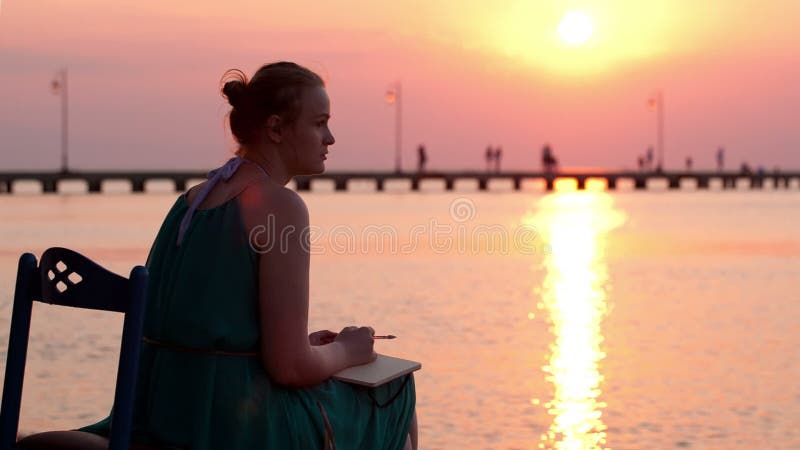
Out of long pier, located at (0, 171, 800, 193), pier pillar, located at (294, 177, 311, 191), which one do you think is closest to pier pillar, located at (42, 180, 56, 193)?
long pier, located at (0, 171, 800, 193)

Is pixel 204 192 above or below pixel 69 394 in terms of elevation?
above

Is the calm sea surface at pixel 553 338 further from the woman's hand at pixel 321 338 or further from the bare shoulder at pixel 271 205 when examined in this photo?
the bare shoulder at pixel 271 205

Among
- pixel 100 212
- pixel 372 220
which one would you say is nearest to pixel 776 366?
pixel 372 220

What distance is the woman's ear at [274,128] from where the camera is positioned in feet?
10.1

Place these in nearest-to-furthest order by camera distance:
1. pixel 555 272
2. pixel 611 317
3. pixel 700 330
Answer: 1. pixel 700 330
2. pixel 611 317
3. pixel 555 272

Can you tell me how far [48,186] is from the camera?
215 feet

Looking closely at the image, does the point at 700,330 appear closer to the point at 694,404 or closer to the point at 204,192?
the point at 694,404

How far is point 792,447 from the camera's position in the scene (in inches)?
237

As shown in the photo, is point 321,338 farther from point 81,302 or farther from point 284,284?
point 81,302

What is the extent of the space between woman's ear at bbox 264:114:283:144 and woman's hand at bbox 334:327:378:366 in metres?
0.48

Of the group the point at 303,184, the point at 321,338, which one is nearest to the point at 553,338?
the point at 321,338

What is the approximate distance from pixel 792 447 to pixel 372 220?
89.1 feet

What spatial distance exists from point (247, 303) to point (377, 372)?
0.41 metres

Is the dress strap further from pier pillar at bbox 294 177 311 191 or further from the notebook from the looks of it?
pier pillar at bbox 294 177 311 191
